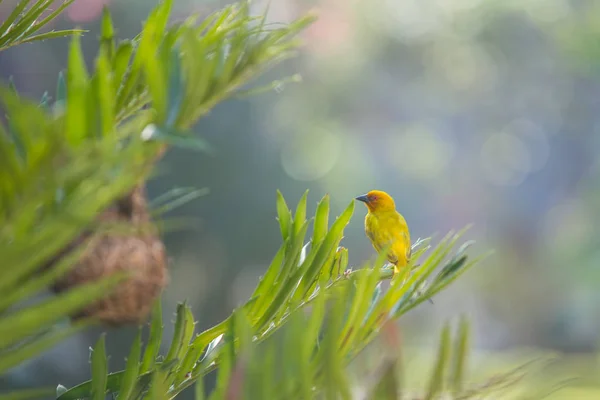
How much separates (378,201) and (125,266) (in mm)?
323

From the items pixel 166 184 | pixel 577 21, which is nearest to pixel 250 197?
pixel 166 184

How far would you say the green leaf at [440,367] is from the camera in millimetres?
257

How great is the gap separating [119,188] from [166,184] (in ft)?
9.03

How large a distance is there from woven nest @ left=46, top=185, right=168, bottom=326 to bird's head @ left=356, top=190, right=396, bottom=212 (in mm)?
266

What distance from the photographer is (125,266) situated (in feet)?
1.23

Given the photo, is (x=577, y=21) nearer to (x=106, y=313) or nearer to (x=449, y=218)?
(x=449, y=218)

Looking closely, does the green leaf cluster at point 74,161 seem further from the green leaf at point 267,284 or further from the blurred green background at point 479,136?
the blurred green background at point 479,136

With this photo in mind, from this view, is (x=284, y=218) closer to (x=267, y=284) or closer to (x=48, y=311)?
(x=267, y=284)

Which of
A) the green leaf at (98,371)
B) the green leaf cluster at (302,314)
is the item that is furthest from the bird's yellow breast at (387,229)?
the green leaf at (98,371)

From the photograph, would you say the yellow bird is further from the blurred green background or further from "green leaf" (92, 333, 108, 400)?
the blurred green background

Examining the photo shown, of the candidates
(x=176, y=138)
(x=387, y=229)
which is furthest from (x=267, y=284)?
(x=387, y=229)

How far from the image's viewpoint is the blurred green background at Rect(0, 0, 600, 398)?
718 cm

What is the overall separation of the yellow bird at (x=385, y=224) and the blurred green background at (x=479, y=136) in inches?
175

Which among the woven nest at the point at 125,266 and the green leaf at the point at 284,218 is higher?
the woven nest at the point at 125,266
